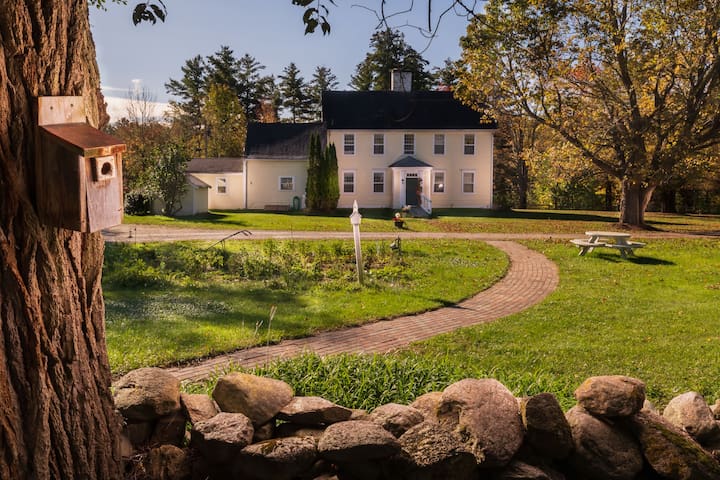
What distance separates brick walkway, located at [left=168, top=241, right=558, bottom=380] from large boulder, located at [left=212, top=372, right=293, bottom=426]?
206 cm

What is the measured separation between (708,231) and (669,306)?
56.3ft

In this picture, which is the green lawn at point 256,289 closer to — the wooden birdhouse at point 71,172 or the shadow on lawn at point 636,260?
the shadow on lawn at point 636,260

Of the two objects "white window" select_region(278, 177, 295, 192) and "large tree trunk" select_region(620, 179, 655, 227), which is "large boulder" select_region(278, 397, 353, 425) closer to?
"large tree trunk" select_region(620, 179, 655, 227)

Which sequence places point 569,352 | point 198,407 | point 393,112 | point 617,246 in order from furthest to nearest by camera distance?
point 393,112, point 617,246, point 569,352, point 198,407

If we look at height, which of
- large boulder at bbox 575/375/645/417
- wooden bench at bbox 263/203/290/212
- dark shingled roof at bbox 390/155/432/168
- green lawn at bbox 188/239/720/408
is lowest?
green lawn at bbox 188/239/720/408

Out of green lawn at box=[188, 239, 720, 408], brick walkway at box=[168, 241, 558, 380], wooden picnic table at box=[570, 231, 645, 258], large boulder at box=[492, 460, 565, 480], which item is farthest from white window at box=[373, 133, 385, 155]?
large boulder at box=[492, 460, 565, 480]

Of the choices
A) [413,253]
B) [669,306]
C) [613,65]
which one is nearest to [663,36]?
[613,65]

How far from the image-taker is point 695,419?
437 cm

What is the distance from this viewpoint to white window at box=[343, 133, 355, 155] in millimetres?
37062

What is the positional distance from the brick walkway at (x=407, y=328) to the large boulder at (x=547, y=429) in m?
3.31

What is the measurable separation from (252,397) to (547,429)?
1.87 meters

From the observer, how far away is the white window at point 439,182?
122ft

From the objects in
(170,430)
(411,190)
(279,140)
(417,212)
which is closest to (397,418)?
(170,430)

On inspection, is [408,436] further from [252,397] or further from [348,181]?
[348,181]
